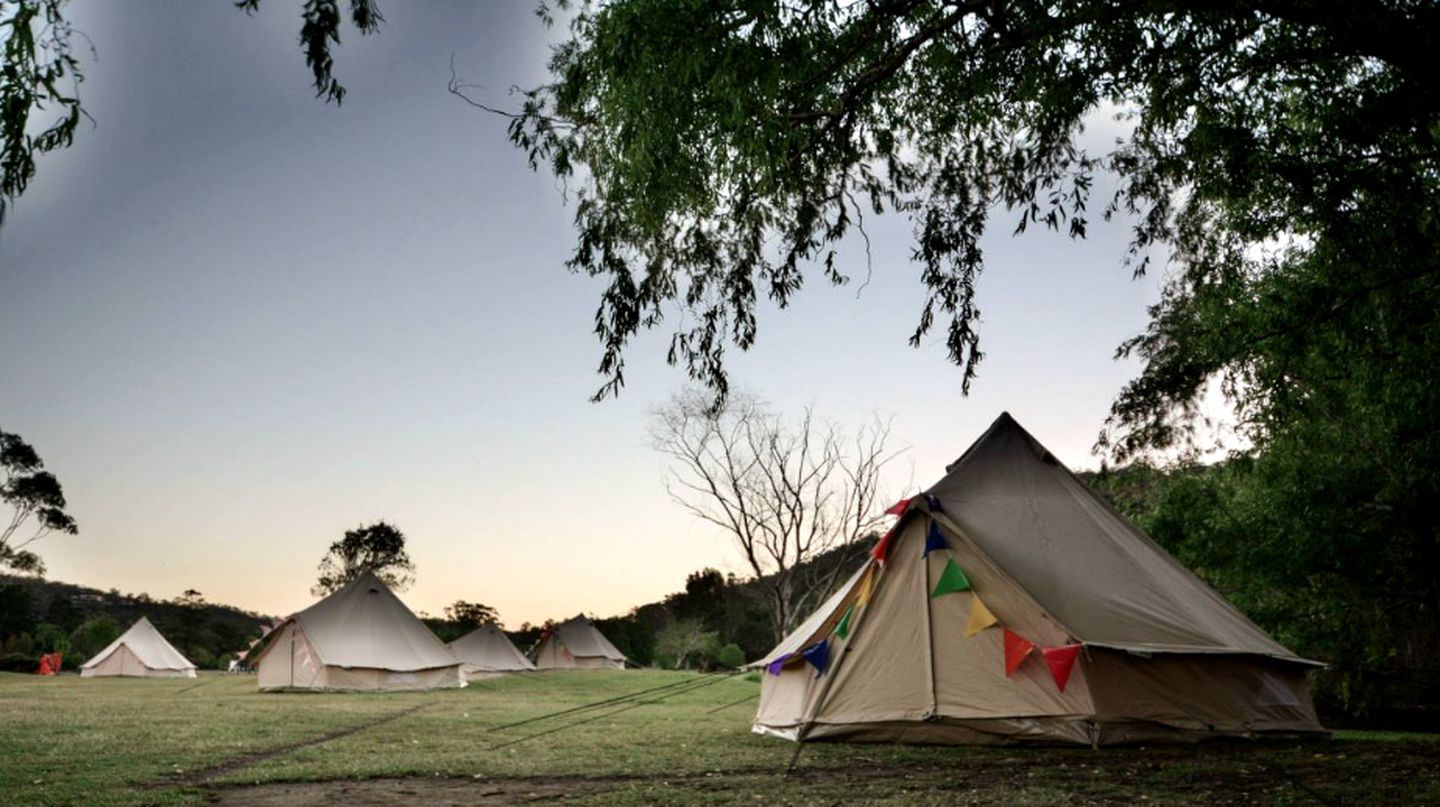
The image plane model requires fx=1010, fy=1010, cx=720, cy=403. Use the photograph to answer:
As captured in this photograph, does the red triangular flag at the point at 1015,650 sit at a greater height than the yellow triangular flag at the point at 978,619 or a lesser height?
lesser

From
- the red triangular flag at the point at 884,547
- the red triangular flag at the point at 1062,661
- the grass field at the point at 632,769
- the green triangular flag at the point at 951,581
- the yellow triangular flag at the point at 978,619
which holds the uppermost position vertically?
the red triangular flag at the point at 884,547

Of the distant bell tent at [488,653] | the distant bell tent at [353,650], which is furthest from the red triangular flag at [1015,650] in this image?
the distant bell tent at [488,653]

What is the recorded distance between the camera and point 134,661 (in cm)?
4009

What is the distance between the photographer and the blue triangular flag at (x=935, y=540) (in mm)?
9930

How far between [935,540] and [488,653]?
31281 millimetres

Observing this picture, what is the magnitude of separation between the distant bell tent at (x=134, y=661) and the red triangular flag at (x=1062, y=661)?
4072 cm

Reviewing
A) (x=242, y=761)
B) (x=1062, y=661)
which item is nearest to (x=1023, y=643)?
(x=1062, y=661)

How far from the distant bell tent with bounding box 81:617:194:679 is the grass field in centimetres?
3095

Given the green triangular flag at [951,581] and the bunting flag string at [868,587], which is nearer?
the green triangular flag at [951,581]

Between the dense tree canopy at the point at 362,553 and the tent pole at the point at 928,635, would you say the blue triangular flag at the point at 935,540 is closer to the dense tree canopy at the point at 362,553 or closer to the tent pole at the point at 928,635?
the tent pole at the point at 928,635

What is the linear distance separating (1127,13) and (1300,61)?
6.31 feet

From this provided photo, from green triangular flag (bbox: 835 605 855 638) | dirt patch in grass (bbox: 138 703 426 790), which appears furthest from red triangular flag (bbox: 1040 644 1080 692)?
dirt patch in grass (bbox: 138 703 426 790)

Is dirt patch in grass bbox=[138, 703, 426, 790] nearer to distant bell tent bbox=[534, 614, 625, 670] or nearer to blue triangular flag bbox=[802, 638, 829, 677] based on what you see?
blue triangular flag bbox=[802, 638, 829, 677]

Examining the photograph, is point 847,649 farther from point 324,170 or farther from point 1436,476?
point 324,170
